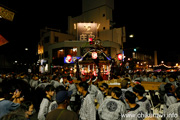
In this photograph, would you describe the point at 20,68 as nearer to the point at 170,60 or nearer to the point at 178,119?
the point at 178,119

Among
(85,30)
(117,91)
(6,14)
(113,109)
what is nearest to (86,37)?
(85,30)

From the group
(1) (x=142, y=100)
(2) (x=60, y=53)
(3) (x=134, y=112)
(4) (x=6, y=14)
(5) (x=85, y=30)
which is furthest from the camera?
(2) (x=60, y=53)

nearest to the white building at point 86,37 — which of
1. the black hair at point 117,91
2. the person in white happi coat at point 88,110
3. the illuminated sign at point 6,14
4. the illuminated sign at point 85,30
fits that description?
the illuminated sign at point 85,30

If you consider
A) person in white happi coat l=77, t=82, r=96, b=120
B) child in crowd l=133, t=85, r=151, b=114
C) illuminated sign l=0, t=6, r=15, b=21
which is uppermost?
illuminated sign l=0, t=6, r=15, b=21

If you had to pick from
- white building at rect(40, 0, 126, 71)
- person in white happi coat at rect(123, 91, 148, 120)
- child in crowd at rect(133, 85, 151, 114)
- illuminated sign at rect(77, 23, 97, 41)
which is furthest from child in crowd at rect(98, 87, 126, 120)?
illuminated sign at rect(77, 23, 97, 41)

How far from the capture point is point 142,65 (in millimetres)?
49969

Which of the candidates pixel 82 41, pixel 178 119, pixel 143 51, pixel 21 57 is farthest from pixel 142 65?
pixel 178 119

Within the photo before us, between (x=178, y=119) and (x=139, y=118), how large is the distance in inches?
41.6

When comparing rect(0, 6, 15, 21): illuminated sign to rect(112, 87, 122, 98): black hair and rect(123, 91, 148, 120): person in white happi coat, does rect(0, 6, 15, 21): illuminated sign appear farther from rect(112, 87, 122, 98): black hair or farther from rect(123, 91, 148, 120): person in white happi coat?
rect(123, 91, 148, 120): person in white happi coat

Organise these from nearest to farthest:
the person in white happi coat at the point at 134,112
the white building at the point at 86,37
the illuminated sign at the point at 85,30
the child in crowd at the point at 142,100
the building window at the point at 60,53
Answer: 1. the person in white happi coat at the point at 134,112
2. the child in crowd at the point at 142,100
3. the illuminated sign at the point at 85,30
4. the white building at the point at 86,37
5. the building window at the point at 60,53

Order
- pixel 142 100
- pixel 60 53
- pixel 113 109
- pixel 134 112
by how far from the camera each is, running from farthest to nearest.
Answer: pixel 60 53 → pixel 142 100 → pixel 113 109 → pixel 134 112

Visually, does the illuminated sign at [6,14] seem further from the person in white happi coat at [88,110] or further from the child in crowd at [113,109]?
the child in crowd at [113,109]

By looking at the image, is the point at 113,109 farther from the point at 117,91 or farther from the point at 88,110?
the point at 88,110

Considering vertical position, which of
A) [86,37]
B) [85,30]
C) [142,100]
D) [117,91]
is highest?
[85,30]
